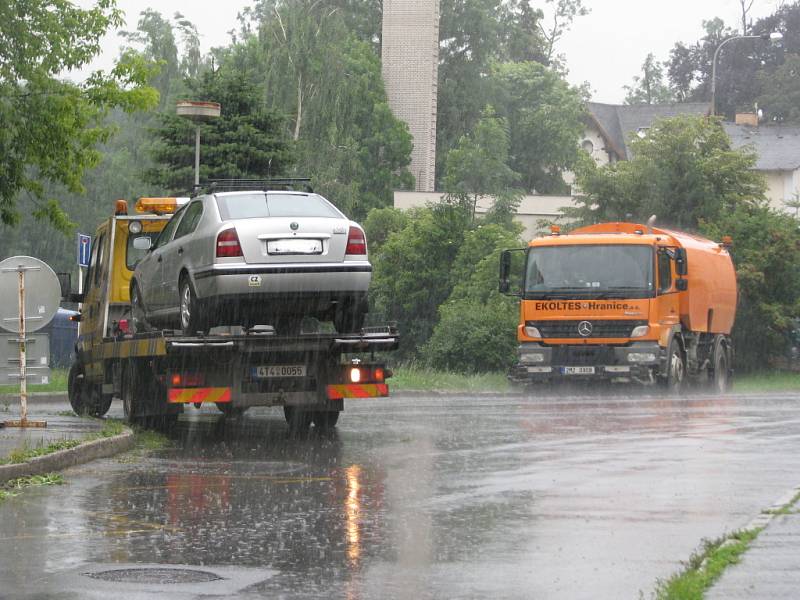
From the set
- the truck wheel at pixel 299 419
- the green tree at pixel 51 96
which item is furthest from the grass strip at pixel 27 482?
the green tree at pixel 51 96

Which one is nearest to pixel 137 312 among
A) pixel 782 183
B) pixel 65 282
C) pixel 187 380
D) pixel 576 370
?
pixel 65 282

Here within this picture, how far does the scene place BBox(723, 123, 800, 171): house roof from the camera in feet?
294

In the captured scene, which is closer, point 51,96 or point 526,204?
point 51,96

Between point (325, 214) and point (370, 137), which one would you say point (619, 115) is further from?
point (325, 214)

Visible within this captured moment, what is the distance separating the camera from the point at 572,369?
27406 mm

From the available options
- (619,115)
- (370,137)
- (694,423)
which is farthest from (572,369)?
(619,115)

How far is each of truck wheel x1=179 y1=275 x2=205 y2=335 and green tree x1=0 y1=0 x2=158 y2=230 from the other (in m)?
6.73

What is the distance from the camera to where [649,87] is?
136 metres

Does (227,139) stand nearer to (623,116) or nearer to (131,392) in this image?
(131,392)

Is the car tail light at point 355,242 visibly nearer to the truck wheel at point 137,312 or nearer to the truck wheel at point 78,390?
the truck wheel at point 137,312

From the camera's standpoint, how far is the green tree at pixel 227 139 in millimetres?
36375

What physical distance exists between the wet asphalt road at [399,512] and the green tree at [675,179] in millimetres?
30360

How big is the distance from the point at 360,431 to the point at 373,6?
71.9 metres

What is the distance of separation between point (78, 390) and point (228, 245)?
6.38 metres
